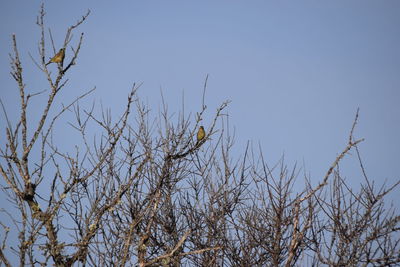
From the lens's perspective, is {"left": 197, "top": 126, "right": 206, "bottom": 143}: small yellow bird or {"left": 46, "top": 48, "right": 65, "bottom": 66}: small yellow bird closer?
{"left": 46, "top": 48, "right": 65, "bottom": 66}: small yellow bird

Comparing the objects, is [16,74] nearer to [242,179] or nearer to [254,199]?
[254,199]

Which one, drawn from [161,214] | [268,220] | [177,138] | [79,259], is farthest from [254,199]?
[79,259]

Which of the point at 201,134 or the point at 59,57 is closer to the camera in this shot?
the point at 59,57

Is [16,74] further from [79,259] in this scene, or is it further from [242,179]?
[242,179]

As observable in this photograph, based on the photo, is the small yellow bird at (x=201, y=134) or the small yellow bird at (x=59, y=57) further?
the small yellow bird at (x=201, y=134)

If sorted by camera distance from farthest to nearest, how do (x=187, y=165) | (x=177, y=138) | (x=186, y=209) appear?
(x=186, y=209)
(x=187, y=165)
(x=177, y=138)

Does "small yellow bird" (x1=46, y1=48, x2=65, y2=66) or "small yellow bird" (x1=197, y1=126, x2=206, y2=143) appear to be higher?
"small yellow bird" (x1=197, y1=126, x2=206, y2=143)

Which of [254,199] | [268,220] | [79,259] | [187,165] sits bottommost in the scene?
[79,259]

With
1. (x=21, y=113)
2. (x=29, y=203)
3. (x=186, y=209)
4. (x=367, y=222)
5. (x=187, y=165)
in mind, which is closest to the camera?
(x=21, y=113)

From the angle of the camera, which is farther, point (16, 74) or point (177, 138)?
point (177, 138)

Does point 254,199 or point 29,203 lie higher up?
point 254,199

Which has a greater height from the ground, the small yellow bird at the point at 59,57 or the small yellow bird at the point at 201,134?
the small yellow bird at the point at 201,134

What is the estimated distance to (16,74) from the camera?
3.71 meters

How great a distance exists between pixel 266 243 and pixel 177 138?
215 centimetres
